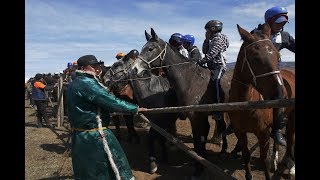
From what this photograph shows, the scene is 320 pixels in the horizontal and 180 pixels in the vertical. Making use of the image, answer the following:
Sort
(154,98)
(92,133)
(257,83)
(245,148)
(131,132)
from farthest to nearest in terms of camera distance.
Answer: (131,132) → (154,98) → (245,148) → (257,83) → (92,133)

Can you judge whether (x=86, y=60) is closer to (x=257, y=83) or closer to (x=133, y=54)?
(x=257, y=83)

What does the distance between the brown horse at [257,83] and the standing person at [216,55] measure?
1.06 metres

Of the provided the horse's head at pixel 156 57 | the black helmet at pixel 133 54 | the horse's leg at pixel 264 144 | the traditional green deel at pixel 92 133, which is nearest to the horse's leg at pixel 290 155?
the horse's leg at pixel 264 144

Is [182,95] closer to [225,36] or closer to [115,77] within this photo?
[225,36]

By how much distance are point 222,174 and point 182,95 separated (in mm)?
2711

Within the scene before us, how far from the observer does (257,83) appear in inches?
182

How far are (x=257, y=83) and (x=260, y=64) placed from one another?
27 centimetres

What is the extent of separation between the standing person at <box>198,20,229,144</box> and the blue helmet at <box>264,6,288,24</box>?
3.62ft

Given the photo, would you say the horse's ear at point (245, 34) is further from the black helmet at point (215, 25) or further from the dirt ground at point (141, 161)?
the dirt ground at point (141, 161)

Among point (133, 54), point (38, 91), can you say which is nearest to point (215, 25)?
point (133, 54)

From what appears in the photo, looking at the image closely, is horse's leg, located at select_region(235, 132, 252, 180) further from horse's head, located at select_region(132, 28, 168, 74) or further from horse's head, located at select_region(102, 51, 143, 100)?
horse's head, located at select_region(102, 51, 143, 100)

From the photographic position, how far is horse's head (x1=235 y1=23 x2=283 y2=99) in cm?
434
